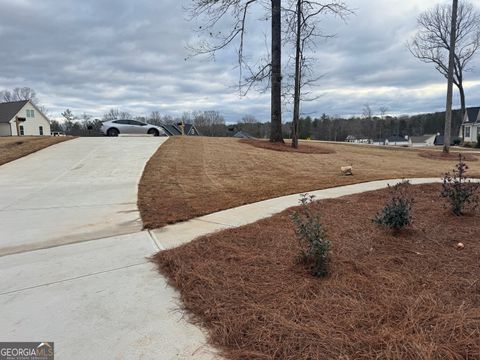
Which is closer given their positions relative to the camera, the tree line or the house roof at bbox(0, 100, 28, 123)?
the house roof at bbox(0, 100, 28, 123)

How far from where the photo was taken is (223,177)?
10.1m

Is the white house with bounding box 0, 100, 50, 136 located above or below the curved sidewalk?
above

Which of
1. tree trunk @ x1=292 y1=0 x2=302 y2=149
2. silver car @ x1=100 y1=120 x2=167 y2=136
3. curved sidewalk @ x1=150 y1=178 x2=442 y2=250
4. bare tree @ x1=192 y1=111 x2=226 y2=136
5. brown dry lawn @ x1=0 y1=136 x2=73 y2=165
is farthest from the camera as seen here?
bare tree @ x1=192 y1=111 x2=226 y2=136

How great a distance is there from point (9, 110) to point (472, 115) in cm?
7014

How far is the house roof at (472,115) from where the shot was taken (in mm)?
49588

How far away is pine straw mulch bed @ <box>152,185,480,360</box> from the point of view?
2.27m

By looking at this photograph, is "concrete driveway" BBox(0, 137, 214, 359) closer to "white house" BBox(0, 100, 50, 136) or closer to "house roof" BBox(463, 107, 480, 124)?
"white house" BBox(0, 100, 50, 136)

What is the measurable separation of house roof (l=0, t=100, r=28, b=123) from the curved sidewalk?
182 ft

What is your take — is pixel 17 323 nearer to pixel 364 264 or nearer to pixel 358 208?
pixel 364 264

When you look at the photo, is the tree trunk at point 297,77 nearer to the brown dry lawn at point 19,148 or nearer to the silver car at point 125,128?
the silver car at point 125,128

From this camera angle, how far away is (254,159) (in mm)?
13617

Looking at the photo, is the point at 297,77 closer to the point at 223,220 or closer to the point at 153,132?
the point at 153,132

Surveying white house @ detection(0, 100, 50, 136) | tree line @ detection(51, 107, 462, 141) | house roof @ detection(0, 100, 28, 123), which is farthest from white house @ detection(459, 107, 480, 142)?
house roof @ detection(0, 100, 28, 123)

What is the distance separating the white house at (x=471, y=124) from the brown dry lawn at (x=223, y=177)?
43831 mm
